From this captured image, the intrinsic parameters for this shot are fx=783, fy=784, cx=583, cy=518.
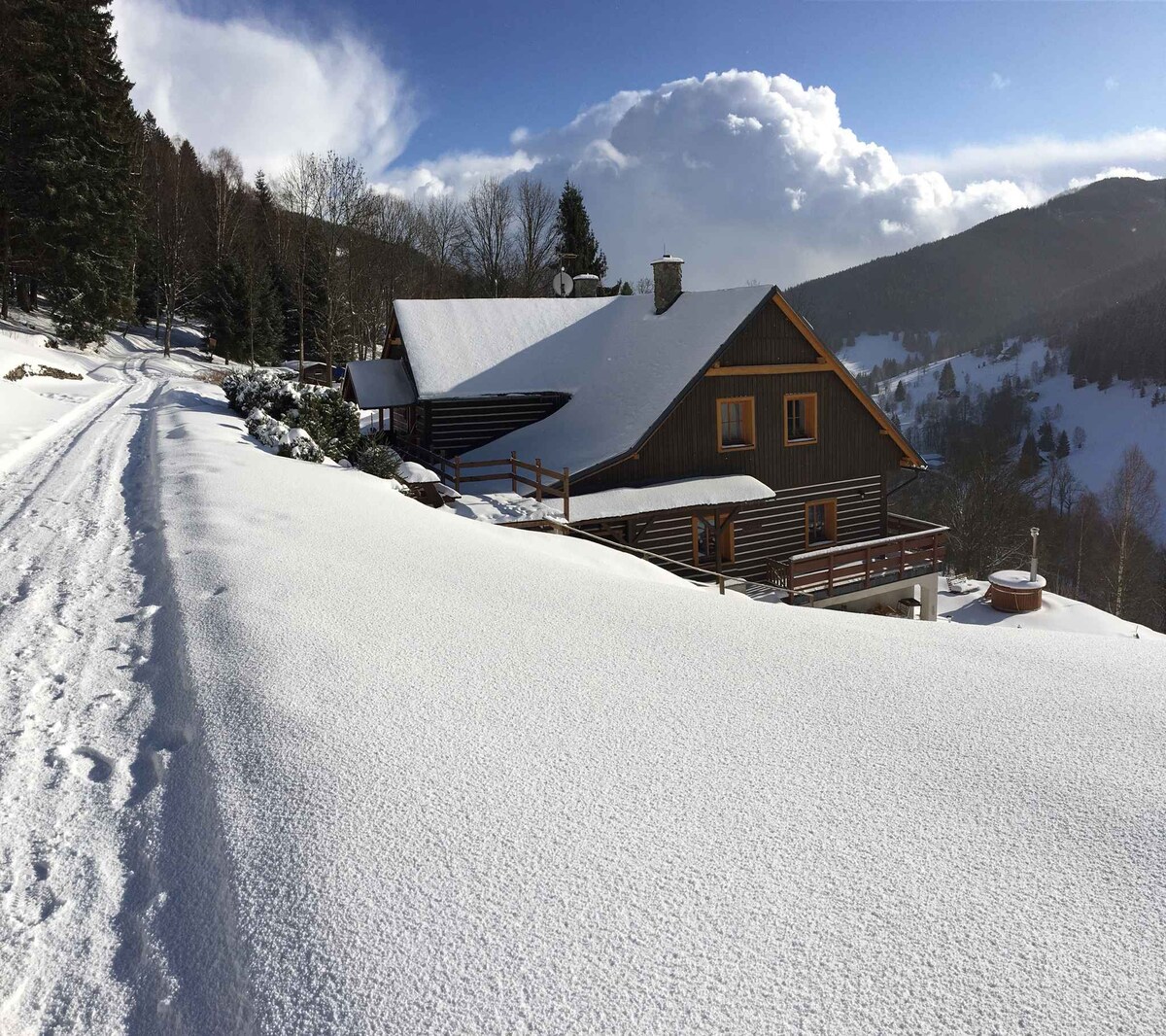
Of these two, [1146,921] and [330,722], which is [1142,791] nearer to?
[1146,921]

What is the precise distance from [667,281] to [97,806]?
74.2 ft

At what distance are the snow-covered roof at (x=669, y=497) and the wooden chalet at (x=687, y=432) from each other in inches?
2.1

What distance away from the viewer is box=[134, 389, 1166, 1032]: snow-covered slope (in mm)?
3154

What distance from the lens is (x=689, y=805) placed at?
14.6 ft

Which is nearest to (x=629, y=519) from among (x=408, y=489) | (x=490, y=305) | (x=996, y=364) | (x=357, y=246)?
(x=408, y=489)

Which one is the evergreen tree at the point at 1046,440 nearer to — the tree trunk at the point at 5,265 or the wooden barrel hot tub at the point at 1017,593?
the wooden barrel hot tub at the point at 1017,593

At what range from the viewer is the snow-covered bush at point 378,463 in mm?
19016

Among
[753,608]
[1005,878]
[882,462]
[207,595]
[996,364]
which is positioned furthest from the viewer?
[996,364]

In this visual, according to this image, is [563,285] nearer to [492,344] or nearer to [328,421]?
[492,344]

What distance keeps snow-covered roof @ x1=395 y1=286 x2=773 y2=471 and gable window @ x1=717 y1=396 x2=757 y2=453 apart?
5.48ft

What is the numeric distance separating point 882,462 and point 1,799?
74.2 feet

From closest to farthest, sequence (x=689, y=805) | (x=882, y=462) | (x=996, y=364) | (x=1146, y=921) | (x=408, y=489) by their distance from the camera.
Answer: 1. (x=1146, y=921)
2. (x=689, y=805)
3. (x=408, y=489)
4. (x=882, y=462)
5. (x=996, y=364)

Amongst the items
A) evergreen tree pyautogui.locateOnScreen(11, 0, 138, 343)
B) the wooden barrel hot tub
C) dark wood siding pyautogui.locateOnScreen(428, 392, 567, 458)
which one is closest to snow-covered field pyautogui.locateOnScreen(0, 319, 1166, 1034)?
the wooden barrel hot tub

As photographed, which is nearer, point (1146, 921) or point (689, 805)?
point (1146, 921)
